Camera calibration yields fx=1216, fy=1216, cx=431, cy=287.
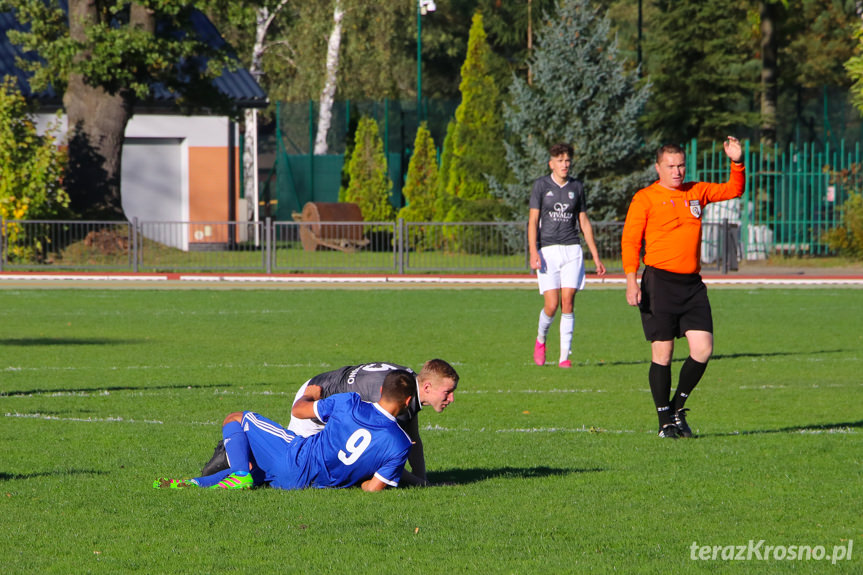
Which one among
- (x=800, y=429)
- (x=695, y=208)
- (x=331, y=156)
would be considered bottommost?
(x=800, y=429)

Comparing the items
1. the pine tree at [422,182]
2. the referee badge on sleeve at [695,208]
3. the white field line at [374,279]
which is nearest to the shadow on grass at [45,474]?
the referee badge on sleeve at [695,208]

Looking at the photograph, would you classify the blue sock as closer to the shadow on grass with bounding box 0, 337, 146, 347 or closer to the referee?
the referee

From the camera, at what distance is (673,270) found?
8.70 m

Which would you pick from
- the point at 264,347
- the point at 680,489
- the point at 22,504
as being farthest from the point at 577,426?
the point at 264,347

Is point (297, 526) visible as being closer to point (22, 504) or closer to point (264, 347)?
point (22, 504)

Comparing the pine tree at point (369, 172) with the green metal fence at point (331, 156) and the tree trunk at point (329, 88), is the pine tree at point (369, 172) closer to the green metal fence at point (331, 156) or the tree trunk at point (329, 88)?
the green metal fence at point (331, 156)

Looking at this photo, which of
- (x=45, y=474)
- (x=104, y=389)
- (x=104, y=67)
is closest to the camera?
(x=45, y=474)

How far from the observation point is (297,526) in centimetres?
596

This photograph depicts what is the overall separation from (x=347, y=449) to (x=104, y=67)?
25083 mm

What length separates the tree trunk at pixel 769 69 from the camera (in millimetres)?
39219

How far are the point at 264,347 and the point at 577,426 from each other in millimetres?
6330

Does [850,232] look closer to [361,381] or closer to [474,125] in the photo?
[474,125]

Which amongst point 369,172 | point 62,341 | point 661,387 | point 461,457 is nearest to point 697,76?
point 369,172

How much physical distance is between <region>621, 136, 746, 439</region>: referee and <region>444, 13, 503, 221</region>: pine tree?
29.2 m
